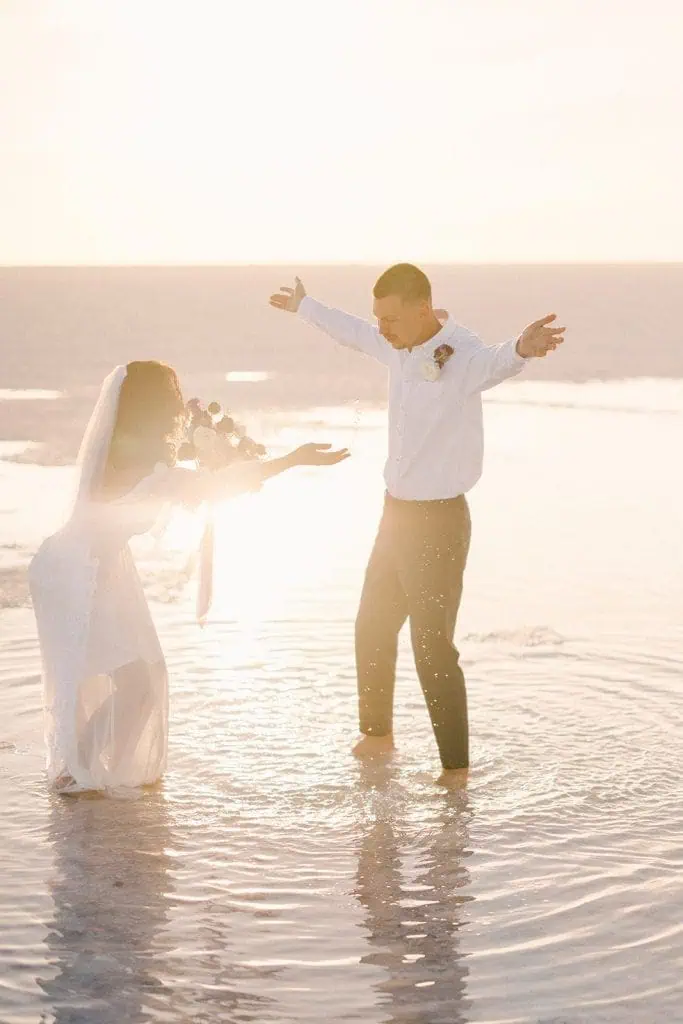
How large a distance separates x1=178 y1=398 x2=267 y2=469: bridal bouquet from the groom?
0.69 meters

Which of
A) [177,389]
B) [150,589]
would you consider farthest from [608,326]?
[177,389]

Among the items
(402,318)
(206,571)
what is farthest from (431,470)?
(206,571)

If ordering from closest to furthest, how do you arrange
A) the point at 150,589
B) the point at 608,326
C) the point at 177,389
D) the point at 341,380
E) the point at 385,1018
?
1. the point at 385,1018
2. the point at 177,389
3. the point at 150,589
4. the point at 341,380
5. the point at 608,326

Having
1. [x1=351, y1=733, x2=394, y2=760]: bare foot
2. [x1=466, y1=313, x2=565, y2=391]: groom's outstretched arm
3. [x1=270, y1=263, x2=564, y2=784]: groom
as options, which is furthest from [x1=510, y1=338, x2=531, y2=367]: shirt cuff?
[x1=351, y1=733, x2=394, y2=760]: bare foot

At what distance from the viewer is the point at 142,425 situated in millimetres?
6867

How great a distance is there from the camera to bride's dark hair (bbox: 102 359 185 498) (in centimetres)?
683

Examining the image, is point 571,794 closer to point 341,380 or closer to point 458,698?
point 458,698

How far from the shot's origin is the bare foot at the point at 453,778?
7.17 m

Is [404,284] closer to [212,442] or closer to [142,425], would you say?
[212,442]

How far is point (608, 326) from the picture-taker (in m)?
57.1

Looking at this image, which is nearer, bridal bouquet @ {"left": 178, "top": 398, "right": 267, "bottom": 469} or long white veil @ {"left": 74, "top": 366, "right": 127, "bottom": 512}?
long white veil @ {"left": 74, "top": 366, "right": 127, "bottom": 512}

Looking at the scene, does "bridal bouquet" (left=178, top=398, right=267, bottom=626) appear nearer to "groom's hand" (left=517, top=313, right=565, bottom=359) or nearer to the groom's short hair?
the groom's short hair

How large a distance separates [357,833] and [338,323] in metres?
2.56

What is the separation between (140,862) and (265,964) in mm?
1036
